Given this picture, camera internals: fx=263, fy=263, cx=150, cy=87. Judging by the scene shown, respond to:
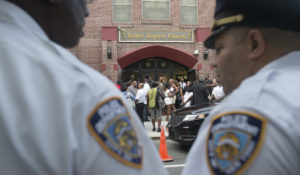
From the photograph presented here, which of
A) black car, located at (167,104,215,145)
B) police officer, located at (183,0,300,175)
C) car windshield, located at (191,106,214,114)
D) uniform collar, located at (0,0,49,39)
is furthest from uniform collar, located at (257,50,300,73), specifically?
car windshield, located at (191,106,214,114)

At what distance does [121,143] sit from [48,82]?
26cm

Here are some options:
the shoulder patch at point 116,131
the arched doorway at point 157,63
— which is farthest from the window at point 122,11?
the shoulder patch at point 116,131

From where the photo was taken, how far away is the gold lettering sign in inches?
576

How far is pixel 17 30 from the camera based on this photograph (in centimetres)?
76

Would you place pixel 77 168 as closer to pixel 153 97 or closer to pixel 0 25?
pixel 0 25

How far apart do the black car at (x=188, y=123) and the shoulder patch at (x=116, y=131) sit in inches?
234

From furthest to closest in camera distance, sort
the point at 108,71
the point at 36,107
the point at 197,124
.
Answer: the point at 108,71
the point at 197,124
the point at 36,107

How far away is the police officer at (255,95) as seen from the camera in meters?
0.90

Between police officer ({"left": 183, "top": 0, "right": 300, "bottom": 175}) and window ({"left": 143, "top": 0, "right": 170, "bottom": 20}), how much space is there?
46.4ft

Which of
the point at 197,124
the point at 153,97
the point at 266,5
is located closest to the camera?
the point at 266,5

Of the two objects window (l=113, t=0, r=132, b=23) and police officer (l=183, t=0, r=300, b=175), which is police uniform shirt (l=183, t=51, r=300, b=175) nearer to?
police officer (l=183, t=0, r=300, b=175)

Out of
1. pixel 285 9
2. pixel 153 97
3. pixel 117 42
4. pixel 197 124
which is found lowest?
pixel 197 124

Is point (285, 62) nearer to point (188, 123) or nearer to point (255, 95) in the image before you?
point (255, 95)

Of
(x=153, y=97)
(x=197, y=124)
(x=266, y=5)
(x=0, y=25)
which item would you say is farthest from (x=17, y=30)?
(x=153, y=97)
